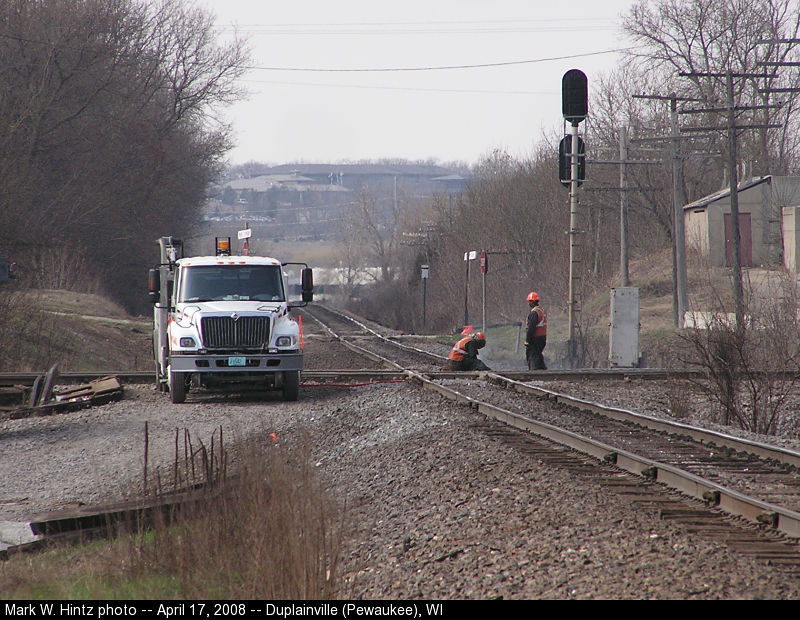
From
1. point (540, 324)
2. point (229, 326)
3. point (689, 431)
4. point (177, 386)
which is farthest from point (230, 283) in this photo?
point (689, 431)

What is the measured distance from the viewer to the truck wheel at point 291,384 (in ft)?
56.7

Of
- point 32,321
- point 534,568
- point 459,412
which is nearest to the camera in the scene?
point 534,568

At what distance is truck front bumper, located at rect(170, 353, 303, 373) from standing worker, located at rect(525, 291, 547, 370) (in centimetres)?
621

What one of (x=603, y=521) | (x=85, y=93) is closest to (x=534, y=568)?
(x=603, y=521)

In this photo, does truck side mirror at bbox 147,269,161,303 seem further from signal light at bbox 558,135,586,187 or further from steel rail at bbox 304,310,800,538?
signal light at bbox 558,135,586,187

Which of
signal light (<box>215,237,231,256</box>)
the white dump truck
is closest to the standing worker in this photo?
the white dump truck

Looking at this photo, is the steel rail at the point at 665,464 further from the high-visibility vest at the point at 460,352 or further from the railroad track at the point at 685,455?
the high-visibility vest at the point at 460,352

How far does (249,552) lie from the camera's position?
671 cm

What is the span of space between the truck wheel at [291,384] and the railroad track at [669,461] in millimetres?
2317

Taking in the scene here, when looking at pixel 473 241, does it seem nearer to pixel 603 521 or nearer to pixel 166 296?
pixel 166 296

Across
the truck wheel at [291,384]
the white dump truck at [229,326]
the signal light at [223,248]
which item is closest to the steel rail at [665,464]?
the truck wheel at [291,384]

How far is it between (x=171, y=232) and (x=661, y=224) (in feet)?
98.7

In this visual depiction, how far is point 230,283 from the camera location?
58.9 ft

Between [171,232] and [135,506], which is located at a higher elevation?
[171,232]
